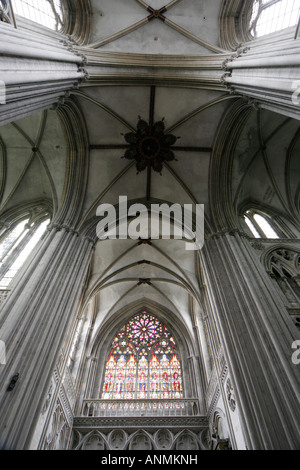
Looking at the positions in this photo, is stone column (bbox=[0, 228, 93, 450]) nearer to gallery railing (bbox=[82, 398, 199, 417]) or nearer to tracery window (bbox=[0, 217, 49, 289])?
tracery window (bbox=[0, 217, 49, 289])

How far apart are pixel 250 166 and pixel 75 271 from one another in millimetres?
9224

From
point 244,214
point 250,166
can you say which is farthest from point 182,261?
point 250,166

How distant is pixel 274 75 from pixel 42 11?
872 cm

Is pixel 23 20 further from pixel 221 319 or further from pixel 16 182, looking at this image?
pixel 221 319

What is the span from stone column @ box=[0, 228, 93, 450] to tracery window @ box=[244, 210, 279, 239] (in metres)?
7.03

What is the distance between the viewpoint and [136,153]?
12.9 meters

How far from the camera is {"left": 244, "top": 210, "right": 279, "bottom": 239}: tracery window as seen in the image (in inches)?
451

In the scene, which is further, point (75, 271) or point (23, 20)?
point (75, 271)

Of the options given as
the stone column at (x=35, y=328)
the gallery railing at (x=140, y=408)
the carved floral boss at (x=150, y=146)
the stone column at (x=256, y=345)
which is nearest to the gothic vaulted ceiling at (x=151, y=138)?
the carved floral boss at (x=150, y=146)

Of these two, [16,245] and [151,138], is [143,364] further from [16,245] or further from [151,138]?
[151,138]

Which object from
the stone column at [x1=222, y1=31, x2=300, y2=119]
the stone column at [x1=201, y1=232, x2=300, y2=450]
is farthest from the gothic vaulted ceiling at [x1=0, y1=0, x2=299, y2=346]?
the stone column at [x1=201, y1=232, x2=300, y2=450]

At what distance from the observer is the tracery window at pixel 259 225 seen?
11.5 meters

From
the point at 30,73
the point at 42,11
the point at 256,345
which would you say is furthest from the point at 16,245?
the point at 256,345

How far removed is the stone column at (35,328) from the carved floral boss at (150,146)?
5486 millimetres
